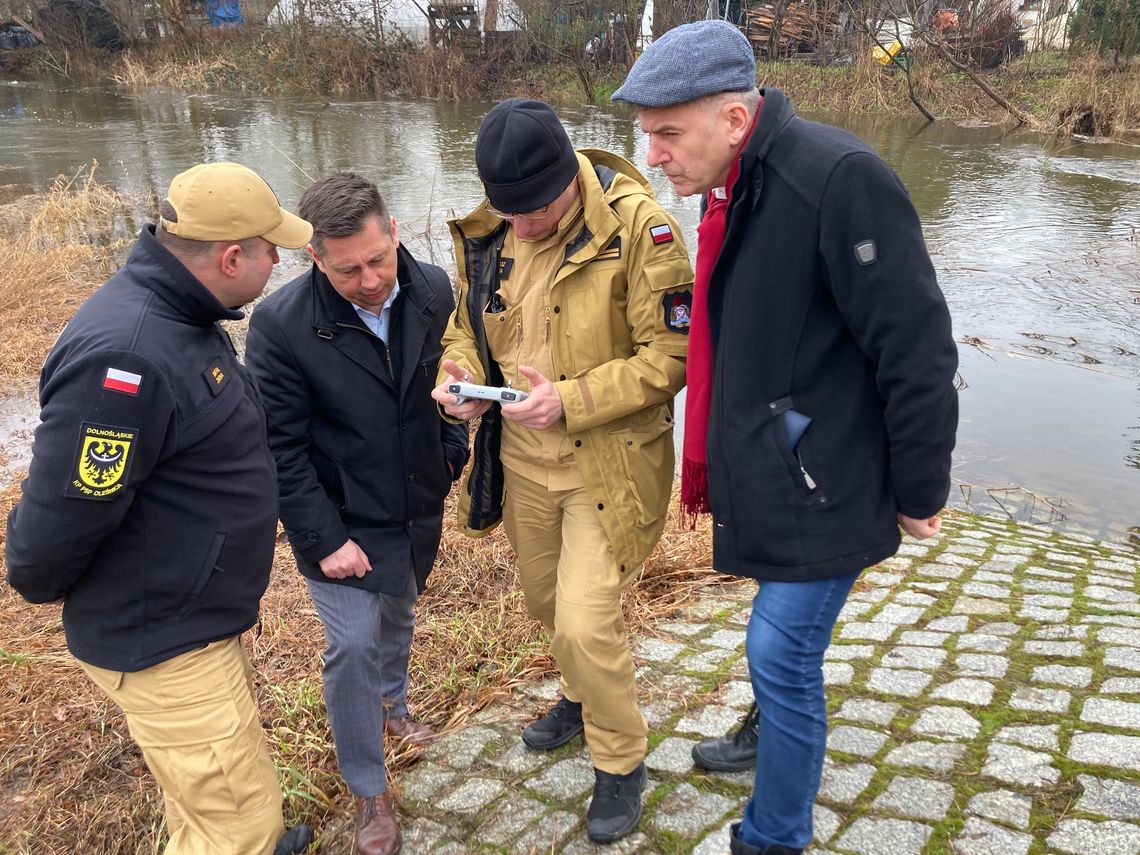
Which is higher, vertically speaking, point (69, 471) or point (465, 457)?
point (69, 471)

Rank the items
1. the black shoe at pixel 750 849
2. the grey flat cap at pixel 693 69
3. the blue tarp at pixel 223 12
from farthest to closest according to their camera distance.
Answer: the blue tarp at pixel 223 12, the black shoe at pixel 750 849, the grey flat cap at pixel 693 69

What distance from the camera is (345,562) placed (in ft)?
8.94

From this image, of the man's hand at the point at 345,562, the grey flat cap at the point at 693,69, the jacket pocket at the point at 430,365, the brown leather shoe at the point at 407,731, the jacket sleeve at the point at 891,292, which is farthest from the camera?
the brown leather shoe at the point at 407,731

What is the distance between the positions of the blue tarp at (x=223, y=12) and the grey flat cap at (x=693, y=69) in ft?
104

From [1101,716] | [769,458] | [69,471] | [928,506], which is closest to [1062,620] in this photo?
[1101,716]

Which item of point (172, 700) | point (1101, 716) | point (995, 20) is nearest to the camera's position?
point (172, 700)

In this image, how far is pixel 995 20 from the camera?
829 inches

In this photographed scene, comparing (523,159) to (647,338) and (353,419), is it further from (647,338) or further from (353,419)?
(353,419)

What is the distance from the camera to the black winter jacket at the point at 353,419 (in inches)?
106

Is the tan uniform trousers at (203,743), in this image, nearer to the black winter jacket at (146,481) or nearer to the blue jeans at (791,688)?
the black winter jacket at (146,481)

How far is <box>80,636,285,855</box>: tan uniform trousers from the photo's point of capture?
2230 mm

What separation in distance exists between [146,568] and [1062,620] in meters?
3.52

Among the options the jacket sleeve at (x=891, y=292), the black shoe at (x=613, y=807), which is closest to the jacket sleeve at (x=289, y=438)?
the black shoe at (x=613, y=807)

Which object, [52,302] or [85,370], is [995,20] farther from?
[85,370]
